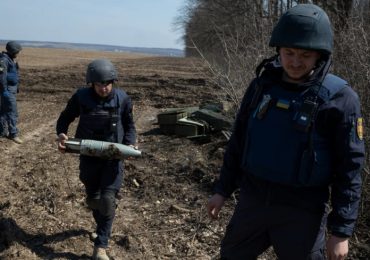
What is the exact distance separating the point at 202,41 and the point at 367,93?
22.4 m

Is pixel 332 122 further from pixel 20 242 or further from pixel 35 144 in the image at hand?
pixel 35 144

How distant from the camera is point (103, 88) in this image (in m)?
4.33

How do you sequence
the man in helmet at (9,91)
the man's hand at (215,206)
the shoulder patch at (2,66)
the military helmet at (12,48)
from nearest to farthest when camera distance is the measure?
the man's hand at (215,206), the shoulder patch at (2,66), the man in helmet at (9,91), the military helmet at (12,48)

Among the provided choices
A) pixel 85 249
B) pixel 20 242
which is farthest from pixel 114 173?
pixel 20 242

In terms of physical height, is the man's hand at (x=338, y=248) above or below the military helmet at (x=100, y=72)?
below

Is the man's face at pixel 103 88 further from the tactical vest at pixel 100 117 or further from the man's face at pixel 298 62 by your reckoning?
the man's face at pixel 298 62

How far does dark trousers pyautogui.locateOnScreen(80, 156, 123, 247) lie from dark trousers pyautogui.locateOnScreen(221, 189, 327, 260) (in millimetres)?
1977

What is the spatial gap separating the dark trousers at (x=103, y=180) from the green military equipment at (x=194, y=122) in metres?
4.66

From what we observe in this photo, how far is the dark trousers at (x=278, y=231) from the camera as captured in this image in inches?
99.6

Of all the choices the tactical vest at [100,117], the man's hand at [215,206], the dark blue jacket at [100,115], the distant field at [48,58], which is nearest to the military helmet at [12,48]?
the dark blue jacket at [100,115]

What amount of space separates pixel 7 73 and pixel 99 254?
6.03 m

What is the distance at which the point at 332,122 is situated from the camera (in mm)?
2391

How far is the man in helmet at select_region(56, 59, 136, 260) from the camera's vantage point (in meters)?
4.44

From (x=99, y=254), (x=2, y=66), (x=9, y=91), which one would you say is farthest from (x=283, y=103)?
(x=9, y=91)
